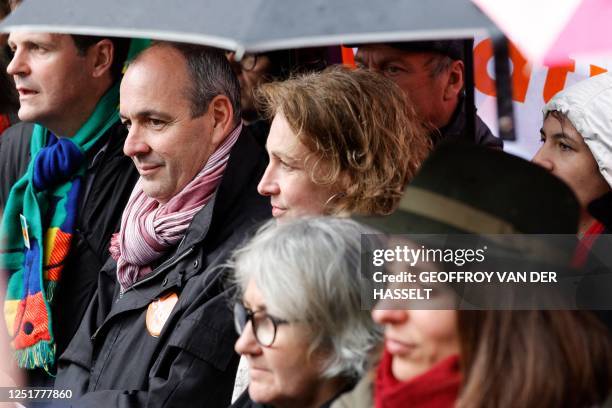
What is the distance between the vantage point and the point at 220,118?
410 cm

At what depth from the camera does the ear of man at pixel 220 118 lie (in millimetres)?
4078

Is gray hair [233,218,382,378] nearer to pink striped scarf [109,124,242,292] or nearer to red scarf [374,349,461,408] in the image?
red scarf [374,349,461,408]

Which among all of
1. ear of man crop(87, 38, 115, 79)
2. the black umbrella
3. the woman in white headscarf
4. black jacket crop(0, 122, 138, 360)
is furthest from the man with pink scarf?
the black umbrella

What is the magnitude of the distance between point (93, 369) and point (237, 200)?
78cm

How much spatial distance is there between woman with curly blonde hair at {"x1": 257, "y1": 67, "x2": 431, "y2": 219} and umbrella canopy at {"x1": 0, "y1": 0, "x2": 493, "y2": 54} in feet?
2.80

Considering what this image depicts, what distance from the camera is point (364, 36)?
2.54 m

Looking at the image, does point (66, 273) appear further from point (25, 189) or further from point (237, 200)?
point (237, 200)

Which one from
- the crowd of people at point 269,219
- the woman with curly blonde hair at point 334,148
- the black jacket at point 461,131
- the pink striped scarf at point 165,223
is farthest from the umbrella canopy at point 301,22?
the black jacket at point 461,131

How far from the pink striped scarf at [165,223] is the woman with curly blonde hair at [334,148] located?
411mm

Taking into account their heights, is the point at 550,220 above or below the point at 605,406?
above

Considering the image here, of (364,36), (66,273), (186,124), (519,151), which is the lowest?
(66,273)

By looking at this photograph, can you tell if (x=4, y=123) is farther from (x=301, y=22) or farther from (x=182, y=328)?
(x=301, y=22)

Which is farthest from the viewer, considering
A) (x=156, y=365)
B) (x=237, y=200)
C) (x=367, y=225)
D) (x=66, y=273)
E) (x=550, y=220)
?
(x=66, y=273)

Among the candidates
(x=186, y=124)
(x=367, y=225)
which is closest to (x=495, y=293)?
(x=367, y=225)
